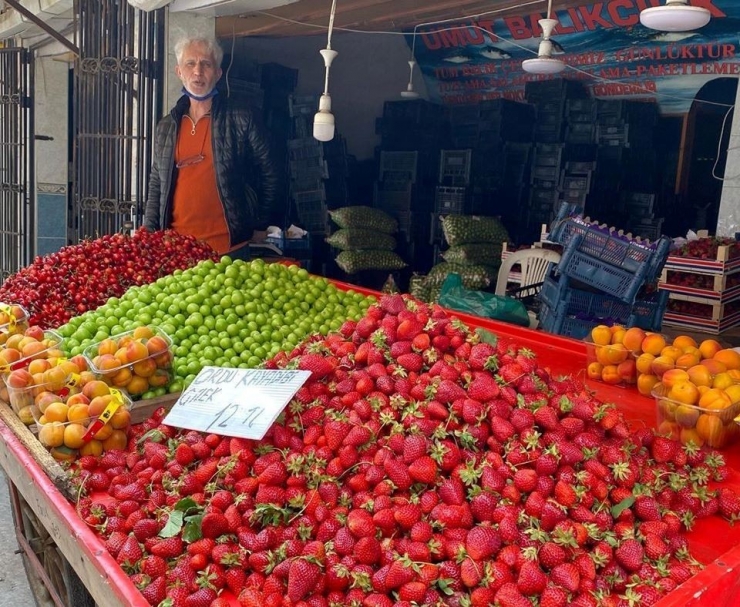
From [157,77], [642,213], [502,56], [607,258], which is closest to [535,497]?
[607,258]

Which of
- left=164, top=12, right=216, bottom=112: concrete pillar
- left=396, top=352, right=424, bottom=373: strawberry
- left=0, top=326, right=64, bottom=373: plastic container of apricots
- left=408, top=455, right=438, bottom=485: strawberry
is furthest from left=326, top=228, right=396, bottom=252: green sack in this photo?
left=408, top=455, right=438, bottom=485: strawberry

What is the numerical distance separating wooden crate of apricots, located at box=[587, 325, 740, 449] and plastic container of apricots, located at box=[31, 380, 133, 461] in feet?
5.90

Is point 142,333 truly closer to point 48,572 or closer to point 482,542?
point 48,572

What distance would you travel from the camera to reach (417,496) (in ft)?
5.25

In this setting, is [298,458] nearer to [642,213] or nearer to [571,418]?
[571,418]

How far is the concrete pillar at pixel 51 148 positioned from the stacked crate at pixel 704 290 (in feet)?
21.9

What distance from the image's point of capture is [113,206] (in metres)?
5.65

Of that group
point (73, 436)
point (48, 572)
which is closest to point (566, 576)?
point (73, 436)

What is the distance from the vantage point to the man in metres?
4.77

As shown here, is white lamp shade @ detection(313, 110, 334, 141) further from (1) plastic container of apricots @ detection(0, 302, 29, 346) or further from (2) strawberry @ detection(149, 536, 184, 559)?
(2) strawberry @ detection(149, 536, 184, 559)

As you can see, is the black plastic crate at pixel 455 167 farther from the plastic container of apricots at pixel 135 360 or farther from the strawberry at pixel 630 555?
the strawberry at pixel 630 555

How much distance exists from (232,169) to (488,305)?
2.01m

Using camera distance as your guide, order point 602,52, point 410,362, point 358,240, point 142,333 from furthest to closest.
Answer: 1. point 358,240
2. point 602,52
3. point 142,333
4. point 410,362

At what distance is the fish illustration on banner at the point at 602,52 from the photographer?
6.57m
